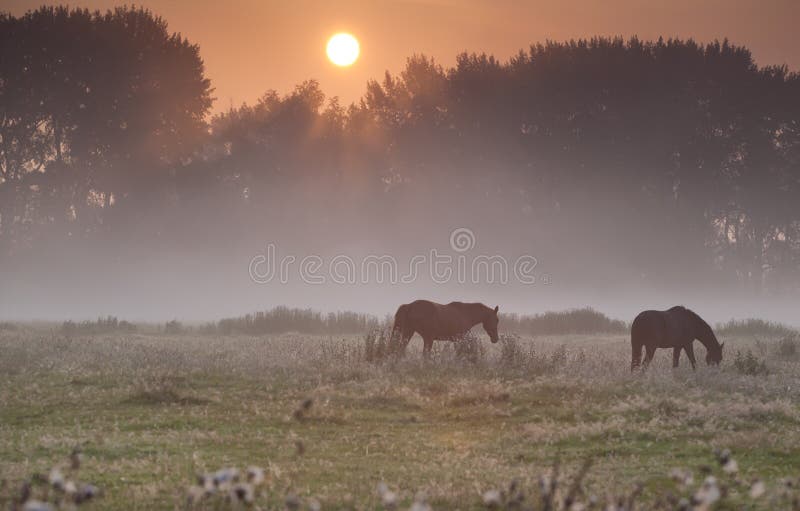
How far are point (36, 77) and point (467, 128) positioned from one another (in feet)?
91.0

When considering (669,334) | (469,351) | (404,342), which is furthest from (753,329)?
(404,342)

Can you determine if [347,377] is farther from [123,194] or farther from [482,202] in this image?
[482,202]

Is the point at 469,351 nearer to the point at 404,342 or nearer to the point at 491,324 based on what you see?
the point at 404,342

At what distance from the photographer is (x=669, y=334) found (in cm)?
2339

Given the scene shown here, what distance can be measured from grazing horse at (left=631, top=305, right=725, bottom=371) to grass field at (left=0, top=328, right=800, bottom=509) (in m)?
0.58

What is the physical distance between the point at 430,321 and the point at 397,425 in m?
9.91

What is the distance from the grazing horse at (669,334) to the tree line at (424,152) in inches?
1412

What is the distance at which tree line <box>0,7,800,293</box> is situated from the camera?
2095 inches

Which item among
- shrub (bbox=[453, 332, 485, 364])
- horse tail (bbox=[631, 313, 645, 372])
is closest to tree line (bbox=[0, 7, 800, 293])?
shrub (bbox=[453, 332, 485, 364])

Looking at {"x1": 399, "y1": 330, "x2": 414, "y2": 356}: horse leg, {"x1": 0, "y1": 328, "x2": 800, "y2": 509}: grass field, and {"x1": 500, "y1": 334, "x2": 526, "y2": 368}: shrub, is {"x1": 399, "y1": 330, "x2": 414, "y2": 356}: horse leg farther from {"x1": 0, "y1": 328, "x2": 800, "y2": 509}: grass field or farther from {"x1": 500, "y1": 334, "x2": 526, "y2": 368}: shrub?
{"x1": 500, "y1": 334, "x2": 526, "y2": 368}: shrub

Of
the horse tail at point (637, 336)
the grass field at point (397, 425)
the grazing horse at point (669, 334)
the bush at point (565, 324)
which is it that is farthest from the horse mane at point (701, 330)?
the bush at point (565, 324)

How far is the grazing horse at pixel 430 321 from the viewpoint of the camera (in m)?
25.2

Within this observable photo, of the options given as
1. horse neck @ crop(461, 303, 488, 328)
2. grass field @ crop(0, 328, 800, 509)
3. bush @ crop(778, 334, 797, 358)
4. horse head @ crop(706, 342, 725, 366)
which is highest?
horse neck @ crop(461, 303, 488, 328)

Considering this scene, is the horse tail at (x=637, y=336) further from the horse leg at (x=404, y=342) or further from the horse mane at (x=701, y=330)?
the horse leg at (x=404, y=342)
